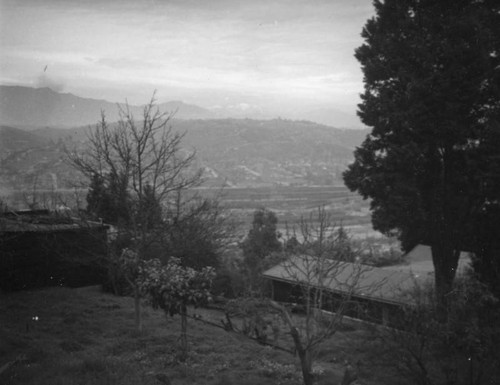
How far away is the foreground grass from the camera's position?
25.8 feet

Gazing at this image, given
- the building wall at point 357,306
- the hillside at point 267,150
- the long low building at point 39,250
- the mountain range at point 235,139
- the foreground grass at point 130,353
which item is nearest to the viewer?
the foreground grass at point 130,353

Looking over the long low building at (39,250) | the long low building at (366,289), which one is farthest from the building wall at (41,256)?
the long low building at (366,289)

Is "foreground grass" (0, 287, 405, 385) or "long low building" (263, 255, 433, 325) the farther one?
"long low building" (263, 255, 433, 325)

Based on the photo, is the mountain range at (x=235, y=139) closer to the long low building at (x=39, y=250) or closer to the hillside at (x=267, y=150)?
the hillside at (x=267, y=150)

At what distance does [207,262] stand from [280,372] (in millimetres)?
12786

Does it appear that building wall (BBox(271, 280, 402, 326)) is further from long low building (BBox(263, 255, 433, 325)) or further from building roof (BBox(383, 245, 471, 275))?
building roof (BBox(383, 245, 471, 275))

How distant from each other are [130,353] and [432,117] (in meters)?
10.9

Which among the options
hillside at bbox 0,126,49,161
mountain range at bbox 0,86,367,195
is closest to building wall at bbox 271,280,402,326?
hillside at bbox 0,126,49,161

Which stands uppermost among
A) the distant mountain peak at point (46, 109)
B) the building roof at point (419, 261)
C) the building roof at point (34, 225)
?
the distant mountain peak at point (46, 109)

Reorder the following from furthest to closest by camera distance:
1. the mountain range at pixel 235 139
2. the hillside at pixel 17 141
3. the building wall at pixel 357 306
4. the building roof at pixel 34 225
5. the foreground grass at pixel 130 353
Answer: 1. the mountain range at pixel 235 139
2. the hillside at pixel 17 141
3. the building roof at pixel 34 225
4. the building wall at pixel 357 306
5. the foreground grass at pixel 130 353

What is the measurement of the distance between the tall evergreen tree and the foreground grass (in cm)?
449

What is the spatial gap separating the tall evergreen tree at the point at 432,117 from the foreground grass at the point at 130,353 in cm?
449

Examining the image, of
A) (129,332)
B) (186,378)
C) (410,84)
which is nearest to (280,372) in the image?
(186,378)

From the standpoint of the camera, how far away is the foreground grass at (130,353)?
7879 millimetres
